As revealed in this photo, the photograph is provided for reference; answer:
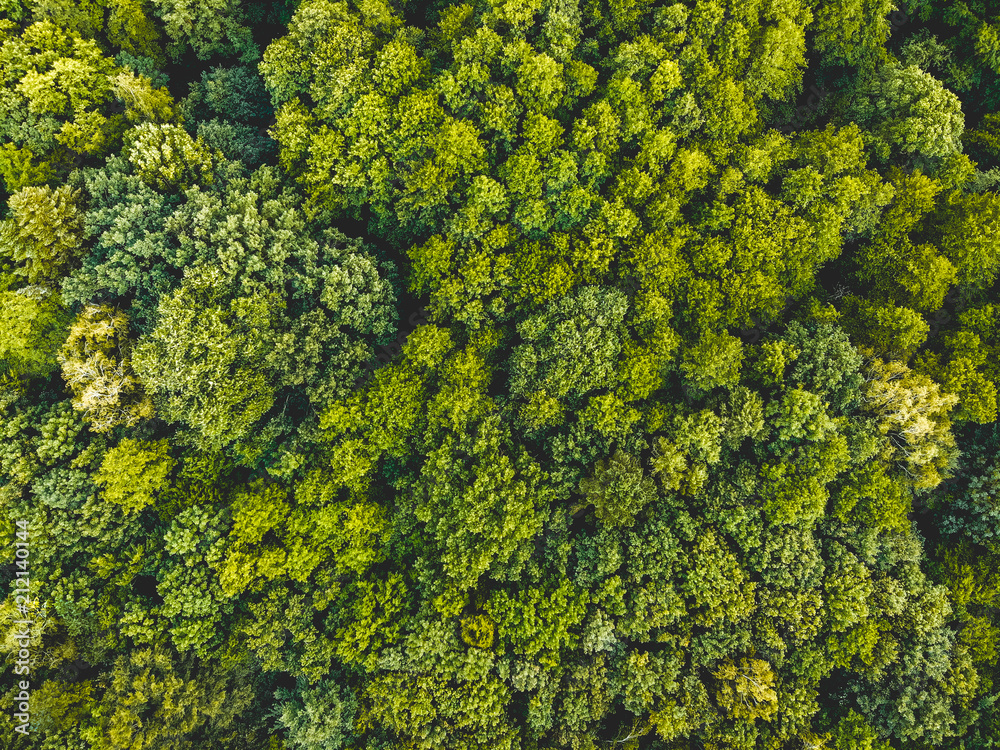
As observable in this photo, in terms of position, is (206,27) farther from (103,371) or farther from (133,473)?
(133,473)

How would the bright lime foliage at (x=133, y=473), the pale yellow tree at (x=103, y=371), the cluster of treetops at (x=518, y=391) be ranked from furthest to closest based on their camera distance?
the cluster of treetops at (x=518, y=391)
the bright lime foliage at (x=133, y=473)
the pale yellow tree at (x=103, y=371)

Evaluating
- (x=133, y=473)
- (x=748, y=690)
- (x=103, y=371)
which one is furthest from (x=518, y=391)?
(x=103, y=371)

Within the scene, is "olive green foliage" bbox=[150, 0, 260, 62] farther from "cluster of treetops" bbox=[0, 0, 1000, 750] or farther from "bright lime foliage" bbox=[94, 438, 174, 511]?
"bright lime foliage" bbox=[94, 438, 174, 511]

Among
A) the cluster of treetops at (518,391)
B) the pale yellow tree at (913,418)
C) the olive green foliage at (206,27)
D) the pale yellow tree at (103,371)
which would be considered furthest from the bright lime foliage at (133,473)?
the pale yellow tree at (913,418)

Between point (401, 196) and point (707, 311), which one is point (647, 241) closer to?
point (707, 311)

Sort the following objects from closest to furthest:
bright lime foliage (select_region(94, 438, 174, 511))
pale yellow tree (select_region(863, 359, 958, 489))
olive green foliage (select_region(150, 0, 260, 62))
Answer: pale yellow tree (select_region(863, 359, 958, 489)) < bright lime foliage (select_region(94, 438, 174, 511)) < olive green foliage (select_region(150, 0, 260, 62))

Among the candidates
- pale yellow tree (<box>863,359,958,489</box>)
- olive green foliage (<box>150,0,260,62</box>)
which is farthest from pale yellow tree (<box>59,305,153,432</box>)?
pale yellow tree (<box>863,359,958,489</box>)

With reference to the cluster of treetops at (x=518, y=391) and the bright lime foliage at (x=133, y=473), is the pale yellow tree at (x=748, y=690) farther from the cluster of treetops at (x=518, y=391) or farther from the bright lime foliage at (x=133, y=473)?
the bright lime foliage at (x=133, y=473)

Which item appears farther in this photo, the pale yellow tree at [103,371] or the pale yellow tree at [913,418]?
the pale yellow tree at [103,371]
